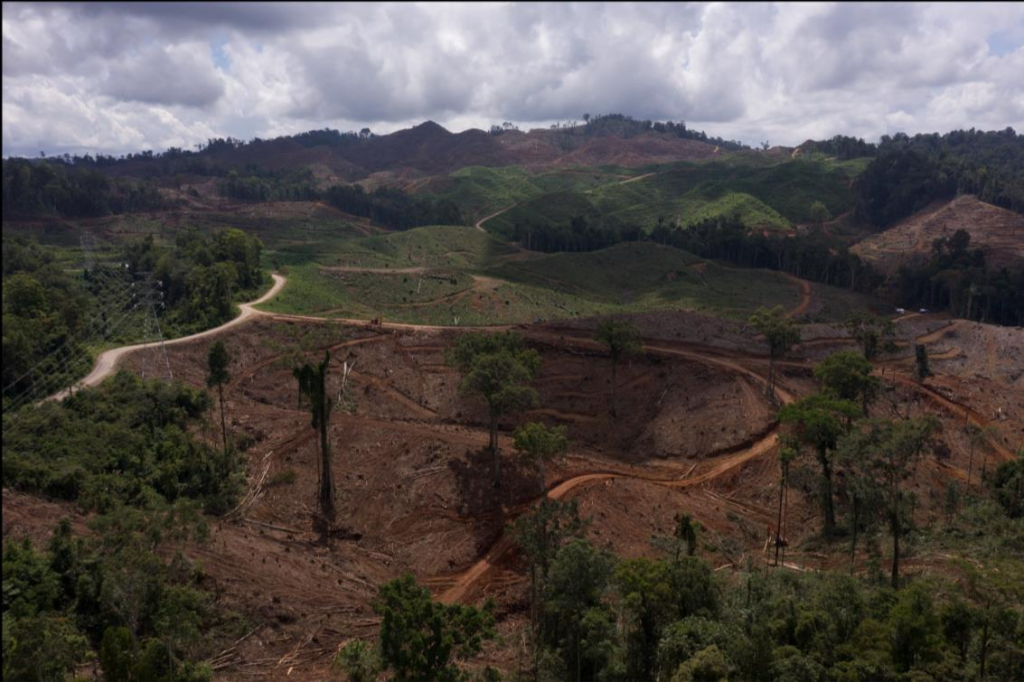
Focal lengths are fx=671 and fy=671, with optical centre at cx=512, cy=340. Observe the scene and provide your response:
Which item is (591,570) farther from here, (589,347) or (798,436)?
(589,347)

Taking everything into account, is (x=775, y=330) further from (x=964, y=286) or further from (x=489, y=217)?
(x=489, y=217)

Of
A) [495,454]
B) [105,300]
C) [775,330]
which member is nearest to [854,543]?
[495,454]

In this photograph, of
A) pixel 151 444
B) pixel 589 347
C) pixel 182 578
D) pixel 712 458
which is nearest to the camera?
pixel 182 578

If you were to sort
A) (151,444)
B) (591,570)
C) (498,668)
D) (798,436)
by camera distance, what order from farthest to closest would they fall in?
(151,444) → (798,436) → (498,668) → (591,570)

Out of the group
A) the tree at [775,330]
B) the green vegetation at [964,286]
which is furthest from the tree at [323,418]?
the green vegetation at [964,286]

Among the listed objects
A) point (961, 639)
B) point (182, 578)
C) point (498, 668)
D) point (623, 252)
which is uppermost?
point (623, 252)

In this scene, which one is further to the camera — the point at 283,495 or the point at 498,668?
the point at 283,495

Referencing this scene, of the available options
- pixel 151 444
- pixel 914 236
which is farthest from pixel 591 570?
pixel 914 236
